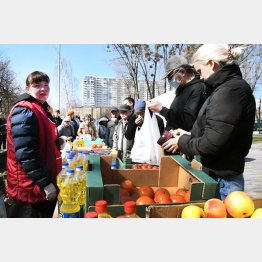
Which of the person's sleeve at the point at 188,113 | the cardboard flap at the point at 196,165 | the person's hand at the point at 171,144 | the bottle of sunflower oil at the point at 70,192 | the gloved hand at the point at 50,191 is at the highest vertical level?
the person's sleeve at the point at 188,113

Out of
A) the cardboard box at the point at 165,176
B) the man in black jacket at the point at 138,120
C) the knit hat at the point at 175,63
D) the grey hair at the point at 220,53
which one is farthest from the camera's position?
the man in black jacket at the point at 138,120

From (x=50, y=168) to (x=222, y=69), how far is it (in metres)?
1.73

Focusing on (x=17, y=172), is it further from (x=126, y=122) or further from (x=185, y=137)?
(x=126, y=122)

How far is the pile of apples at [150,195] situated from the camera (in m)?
1.98

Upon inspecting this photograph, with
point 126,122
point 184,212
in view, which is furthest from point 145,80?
point 184,212

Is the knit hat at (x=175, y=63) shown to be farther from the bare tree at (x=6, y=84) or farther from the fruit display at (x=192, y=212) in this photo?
the bare tree at (x=6, y=84)

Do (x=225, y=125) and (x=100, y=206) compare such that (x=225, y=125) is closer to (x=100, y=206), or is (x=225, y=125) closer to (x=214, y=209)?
(x=214, y=209)

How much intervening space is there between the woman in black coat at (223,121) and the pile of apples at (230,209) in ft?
1.20

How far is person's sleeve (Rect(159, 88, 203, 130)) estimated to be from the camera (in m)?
2.73

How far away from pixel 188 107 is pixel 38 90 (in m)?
1.40

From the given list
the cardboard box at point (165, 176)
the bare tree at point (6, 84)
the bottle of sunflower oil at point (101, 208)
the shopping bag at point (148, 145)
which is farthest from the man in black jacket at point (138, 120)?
the bare tree at point (6, 84)

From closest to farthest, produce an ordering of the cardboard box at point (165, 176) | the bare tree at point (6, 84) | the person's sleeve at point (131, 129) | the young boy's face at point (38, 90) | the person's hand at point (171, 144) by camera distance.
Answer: the cardboard box at point (165, 176) → the person's hand at point (171, 144) → the young boy's face at point (38, 90) → the person's sleeve at point (131, 129) → the bare tree at point (6, 84)

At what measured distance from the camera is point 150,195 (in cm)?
221

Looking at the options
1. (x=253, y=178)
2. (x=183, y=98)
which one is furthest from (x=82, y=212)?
(x=253, y=178)
